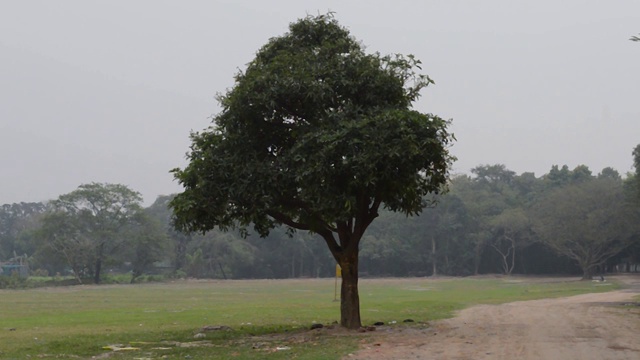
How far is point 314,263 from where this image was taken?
120 metres

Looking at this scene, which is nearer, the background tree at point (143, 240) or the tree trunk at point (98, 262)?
the tree trunk at point (98, 262)

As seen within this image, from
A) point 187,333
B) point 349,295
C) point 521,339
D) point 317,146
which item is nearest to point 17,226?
point 187,333

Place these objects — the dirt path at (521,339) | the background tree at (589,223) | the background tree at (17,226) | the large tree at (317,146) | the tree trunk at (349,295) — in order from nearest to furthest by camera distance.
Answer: the dirt path at (521,339) < the large tree at (317,146) < the tree trunk at (349,295) < the background tree at (589,223) < the background tree at (17,226)

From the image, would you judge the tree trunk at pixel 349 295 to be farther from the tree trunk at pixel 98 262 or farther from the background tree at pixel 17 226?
the background tree at pixel 17 226

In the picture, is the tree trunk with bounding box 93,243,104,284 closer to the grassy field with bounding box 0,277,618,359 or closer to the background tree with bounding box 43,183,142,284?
the background tree with bounding box 43,183,142,284

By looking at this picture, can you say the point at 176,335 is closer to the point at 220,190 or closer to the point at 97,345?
the point at 97,345

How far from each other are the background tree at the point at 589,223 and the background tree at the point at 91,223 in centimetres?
5576

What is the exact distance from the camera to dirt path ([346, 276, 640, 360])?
54.6ft

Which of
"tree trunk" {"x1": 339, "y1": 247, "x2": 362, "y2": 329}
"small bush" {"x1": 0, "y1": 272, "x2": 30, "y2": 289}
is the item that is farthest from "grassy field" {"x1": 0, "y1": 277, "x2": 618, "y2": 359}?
"small bush" {"x1": 0, "y1": 272, "x2": 30, "y2": 289}

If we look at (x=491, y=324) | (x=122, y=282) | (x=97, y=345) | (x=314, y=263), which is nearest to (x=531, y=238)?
(x=314, y=263)

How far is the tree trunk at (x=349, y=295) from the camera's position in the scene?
77.9 ft

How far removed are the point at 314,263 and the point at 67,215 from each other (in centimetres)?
4126

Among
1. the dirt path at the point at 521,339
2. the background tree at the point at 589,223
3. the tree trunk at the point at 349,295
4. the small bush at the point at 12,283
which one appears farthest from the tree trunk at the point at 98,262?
the tree trunk at the point at 349,295

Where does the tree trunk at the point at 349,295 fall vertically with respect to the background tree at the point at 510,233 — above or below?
below
